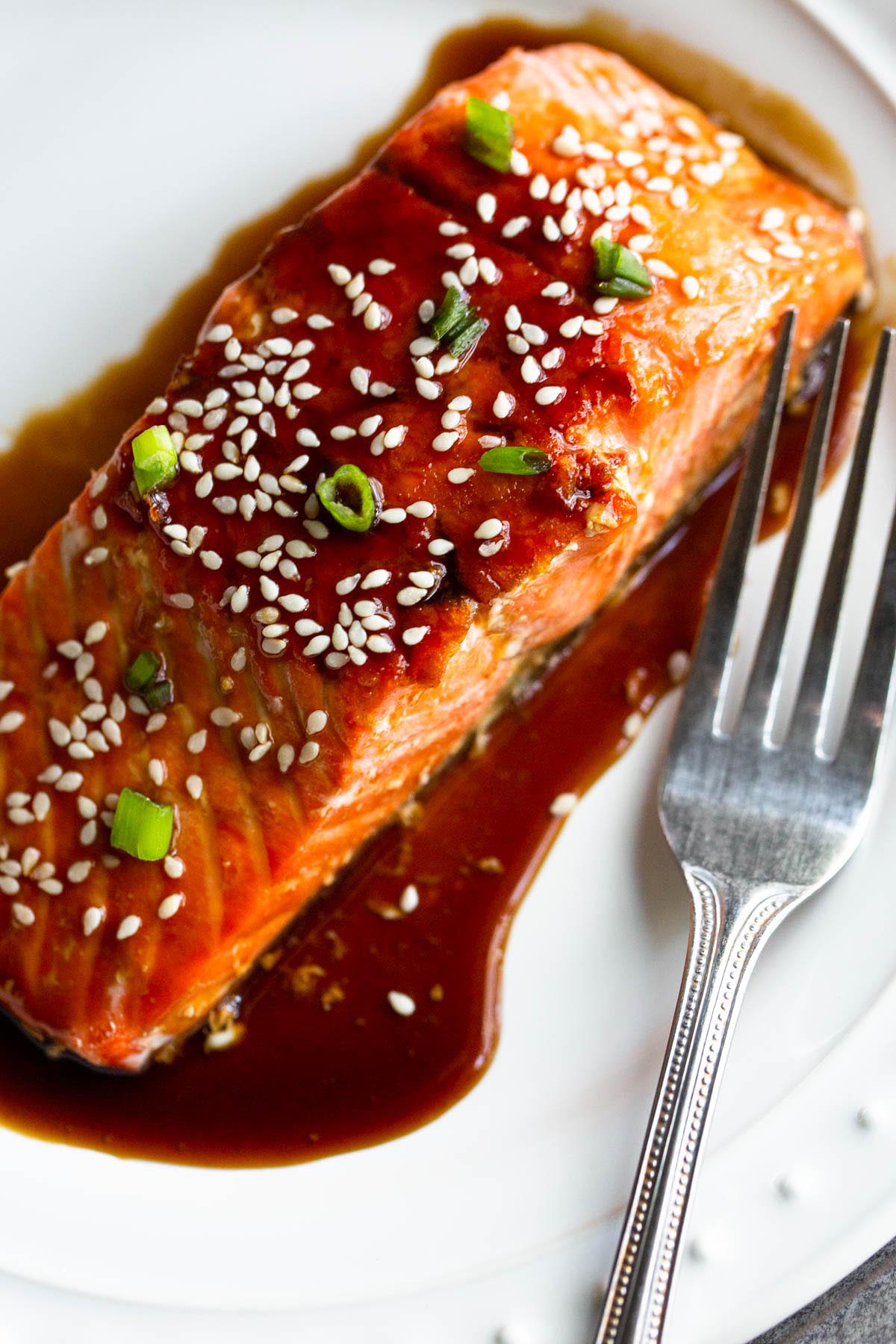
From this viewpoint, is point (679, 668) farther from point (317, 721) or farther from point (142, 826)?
point (142, 826)

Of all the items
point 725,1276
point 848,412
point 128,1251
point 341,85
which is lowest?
point 725,1276

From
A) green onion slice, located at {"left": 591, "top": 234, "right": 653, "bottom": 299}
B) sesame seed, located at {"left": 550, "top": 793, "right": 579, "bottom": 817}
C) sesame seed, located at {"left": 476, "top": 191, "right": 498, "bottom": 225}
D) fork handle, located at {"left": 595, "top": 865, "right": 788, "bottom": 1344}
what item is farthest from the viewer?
sesame seed, located at {"left": 550, "top": 793, "right": 579, "bottom": 817}

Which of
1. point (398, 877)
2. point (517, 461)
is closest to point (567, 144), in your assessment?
point (517, 461)

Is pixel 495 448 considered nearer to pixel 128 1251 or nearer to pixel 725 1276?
pixel 725 1276

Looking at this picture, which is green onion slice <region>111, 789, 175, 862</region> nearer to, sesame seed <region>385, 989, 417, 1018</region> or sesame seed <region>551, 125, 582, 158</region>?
→ sesame seed <region>385, 989, 417, 1018</region>

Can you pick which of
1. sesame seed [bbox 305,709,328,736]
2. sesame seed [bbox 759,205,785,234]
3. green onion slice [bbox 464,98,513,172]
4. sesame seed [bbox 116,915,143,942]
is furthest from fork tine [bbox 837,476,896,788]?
sesame seed [bbox 116,915,143,942]

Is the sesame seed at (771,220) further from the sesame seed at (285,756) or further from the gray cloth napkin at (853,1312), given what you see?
the gray cloth napkin at (853,1312)

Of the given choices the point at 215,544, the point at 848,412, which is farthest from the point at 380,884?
the point at 848,412
